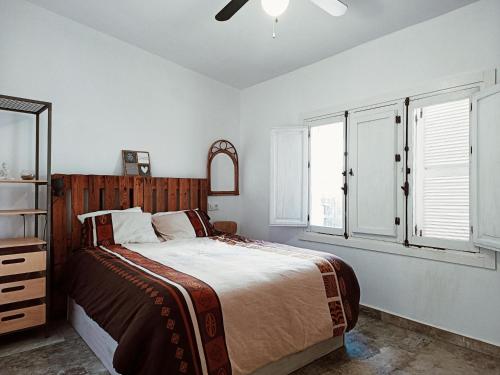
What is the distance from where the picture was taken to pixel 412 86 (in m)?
2.89

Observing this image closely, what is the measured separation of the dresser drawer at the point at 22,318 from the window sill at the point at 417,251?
268 cm

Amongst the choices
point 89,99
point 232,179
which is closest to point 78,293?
point 89,99

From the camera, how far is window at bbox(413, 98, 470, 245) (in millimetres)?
2613

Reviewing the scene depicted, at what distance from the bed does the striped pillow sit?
474mm

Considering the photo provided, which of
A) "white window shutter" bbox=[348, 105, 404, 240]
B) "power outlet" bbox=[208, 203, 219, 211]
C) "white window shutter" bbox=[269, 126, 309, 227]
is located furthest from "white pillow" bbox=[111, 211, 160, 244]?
"white window shutter" bbox=[348, 105, 404, 240]

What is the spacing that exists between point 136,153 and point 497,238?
3.41 m

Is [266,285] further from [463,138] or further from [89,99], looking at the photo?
[89,99]

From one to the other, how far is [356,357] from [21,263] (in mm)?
2650

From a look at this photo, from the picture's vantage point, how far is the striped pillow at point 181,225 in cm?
339

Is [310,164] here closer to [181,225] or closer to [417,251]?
[417,251]

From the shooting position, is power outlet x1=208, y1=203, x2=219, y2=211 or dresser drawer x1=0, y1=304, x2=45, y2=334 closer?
dresser drawer x1=0, y1=304, x2=45, y2=334

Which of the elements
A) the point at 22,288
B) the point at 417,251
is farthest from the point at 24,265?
the point at 417,251

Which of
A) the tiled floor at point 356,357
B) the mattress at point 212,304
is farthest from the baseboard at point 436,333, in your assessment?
the mattress at point 212,304

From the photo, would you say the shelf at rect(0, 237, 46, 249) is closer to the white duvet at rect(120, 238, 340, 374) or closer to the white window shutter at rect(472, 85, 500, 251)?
the white duvet at rect(120, 238, 340, 374)
